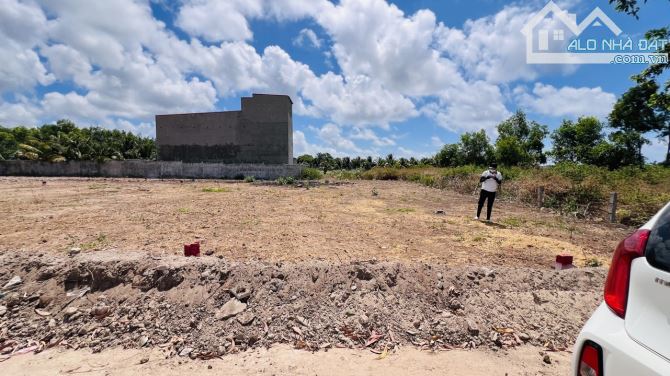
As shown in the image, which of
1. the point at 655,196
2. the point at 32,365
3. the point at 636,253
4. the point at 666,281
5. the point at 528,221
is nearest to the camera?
the point at 666,281

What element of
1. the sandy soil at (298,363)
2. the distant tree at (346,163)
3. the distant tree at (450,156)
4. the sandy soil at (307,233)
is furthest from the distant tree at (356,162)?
the sandy soil at (298,363)

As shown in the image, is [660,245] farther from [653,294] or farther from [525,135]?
[525,135]

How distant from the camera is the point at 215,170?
2742 centimetres

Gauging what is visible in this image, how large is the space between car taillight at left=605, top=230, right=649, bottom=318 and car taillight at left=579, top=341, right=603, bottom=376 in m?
0.18

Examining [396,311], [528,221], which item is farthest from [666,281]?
[528,221]

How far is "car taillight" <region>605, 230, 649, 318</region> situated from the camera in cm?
139

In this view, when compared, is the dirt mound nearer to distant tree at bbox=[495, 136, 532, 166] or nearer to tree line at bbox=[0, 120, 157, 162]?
tree line at bbox=[0, 120, 157, 162]

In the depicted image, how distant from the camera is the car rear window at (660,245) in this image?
1264 mm

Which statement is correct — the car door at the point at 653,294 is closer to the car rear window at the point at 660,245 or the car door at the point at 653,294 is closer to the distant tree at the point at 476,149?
the car rear window at the point at 660,245

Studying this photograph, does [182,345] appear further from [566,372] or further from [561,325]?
[561,325]

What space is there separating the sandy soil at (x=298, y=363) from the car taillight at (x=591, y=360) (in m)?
1.36

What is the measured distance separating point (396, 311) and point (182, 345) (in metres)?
2.09

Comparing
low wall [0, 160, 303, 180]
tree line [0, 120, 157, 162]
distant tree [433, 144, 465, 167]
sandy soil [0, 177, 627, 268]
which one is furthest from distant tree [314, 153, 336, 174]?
sandy soil [0, 177, 627, 268]

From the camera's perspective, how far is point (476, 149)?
44.2m
